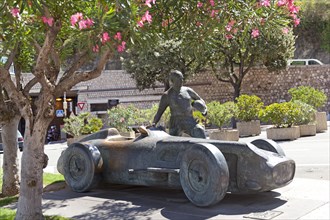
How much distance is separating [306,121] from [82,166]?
12.8 metres

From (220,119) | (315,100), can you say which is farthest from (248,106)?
(315,100)

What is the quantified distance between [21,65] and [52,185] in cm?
241

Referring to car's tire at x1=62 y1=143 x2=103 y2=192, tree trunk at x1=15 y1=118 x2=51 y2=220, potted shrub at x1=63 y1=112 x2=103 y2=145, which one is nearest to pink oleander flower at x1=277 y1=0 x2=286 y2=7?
tree trunk at x1=15 y1=118 x2=51 y2=220

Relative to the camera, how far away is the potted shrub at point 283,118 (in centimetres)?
1769

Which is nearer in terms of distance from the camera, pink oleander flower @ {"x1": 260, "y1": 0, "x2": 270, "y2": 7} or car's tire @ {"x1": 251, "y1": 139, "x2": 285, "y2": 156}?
pink oleander flower @ {"x1": 260, "y1": 0, "x2": 270, "y2": 7}

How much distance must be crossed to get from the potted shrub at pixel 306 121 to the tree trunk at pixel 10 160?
12546mm

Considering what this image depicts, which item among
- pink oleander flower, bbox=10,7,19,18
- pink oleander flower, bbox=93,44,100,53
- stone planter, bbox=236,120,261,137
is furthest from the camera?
stone planter, bbox=236,120,261,137

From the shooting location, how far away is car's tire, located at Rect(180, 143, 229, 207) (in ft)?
21.0

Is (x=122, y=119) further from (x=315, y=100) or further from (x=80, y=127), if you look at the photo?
(x=315, y=100)

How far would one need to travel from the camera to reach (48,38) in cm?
540

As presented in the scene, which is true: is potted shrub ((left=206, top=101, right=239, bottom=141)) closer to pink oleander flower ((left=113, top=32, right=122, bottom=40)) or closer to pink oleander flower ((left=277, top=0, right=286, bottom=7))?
pink oleander flower ((left=277, top=0, right=286, bottom=7))

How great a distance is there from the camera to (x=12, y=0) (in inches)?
173

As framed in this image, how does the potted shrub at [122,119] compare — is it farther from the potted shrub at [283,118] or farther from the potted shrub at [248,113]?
the potted shrub at [283,118]

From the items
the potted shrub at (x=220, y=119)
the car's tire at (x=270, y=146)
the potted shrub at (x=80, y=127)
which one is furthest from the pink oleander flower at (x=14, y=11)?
the potted shrub at (x=220, y=119)
